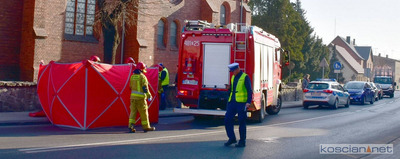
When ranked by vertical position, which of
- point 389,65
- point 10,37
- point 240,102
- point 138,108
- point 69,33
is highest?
point 389,65

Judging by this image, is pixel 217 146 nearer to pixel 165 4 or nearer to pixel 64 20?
pixel 64 20

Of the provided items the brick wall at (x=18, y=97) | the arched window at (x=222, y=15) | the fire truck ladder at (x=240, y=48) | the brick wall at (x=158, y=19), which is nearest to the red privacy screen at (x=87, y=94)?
the brick wall at (x=18, y=97)

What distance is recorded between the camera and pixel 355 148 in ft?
32.6

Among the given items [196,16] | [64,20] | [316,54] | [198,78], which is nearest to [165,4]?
[196,16]

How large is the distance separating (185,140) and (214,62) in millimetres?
4050

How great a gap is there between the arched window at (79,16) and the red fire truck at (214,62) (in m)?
→ 14.6

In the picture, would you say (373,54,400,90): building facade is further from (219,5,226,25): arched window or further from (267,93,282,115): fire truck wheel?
(267,93,282,115): fire truck wheel

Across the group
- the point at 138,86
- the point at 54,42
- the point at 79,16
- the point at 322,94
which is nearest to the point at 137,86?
the point at 138,86

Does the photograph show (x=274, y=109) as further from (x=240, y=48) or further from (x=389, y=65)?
(x=389, y=65)

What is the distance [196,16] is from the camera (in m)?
35.6

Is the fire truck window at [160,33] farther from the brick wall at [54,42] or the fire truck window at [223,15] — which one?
the fire truck window at [223,15]

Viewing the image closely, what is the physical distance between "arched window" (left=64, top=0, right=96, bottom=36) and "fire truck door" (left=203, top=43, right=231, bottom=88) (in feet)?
49.1

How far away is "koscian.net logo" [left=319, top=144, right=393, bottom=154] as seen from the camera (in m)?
9.49

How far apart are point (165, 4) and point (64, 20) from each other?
8.64 metres
